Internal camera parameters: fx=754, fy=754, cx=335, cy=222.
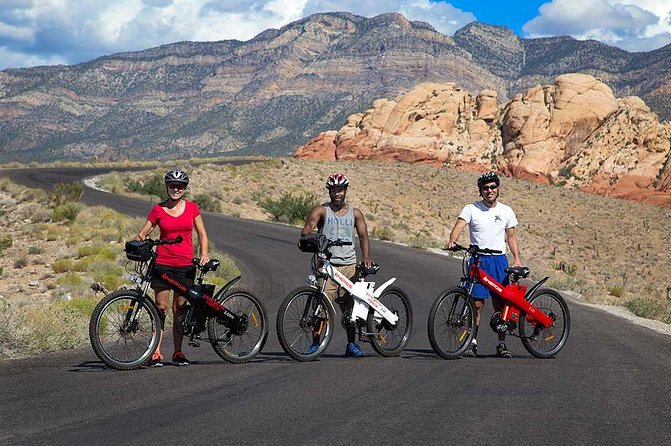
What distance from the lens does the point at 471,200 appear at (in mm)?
57312

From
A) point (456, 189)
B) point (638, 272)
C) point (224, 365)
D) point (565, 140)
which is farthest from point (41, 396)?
point (565, 140)

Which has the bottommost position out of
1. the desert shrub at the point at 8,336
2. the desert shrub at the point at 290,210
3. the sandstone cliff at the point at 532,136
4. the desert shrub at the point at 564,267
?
the desert shrub at the point at 8,336

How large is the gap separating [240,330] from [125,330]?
134 centimetres

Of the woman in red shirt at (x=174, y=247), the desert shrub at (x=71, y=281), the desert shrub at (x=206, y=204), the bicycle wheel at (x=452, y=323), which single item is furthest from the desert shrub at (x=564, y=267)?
the woman in red shirt at (x=174, y=247)

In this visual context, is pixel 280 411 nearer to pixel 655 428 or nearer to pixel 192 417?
pixel 192 417

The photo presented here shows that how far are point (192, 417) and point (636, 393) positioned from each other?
4.47 m

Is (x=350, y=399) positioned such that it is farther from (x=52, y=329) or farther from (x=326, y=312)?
(x=52, y=329)

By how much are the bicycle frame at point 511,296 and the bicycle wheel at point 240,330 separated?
2626mm

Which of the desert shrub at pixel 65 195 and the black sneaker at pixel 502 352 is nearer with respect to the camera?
the black sneaker at pixel 502 352

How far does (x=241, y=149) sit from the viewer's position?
7116 inches

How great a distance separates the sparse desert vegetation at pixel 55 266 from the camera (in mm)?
9750

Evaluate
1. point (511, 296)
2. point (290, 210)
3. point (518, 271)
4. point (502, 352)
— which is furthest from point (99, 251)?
point (290, 210)

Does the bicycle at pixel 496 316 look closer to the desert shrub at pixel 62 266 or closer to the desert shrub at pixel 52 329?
the desert shrub at pixel 52 329

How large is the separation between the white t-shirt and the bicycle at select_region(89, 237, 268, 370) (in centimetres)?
285
